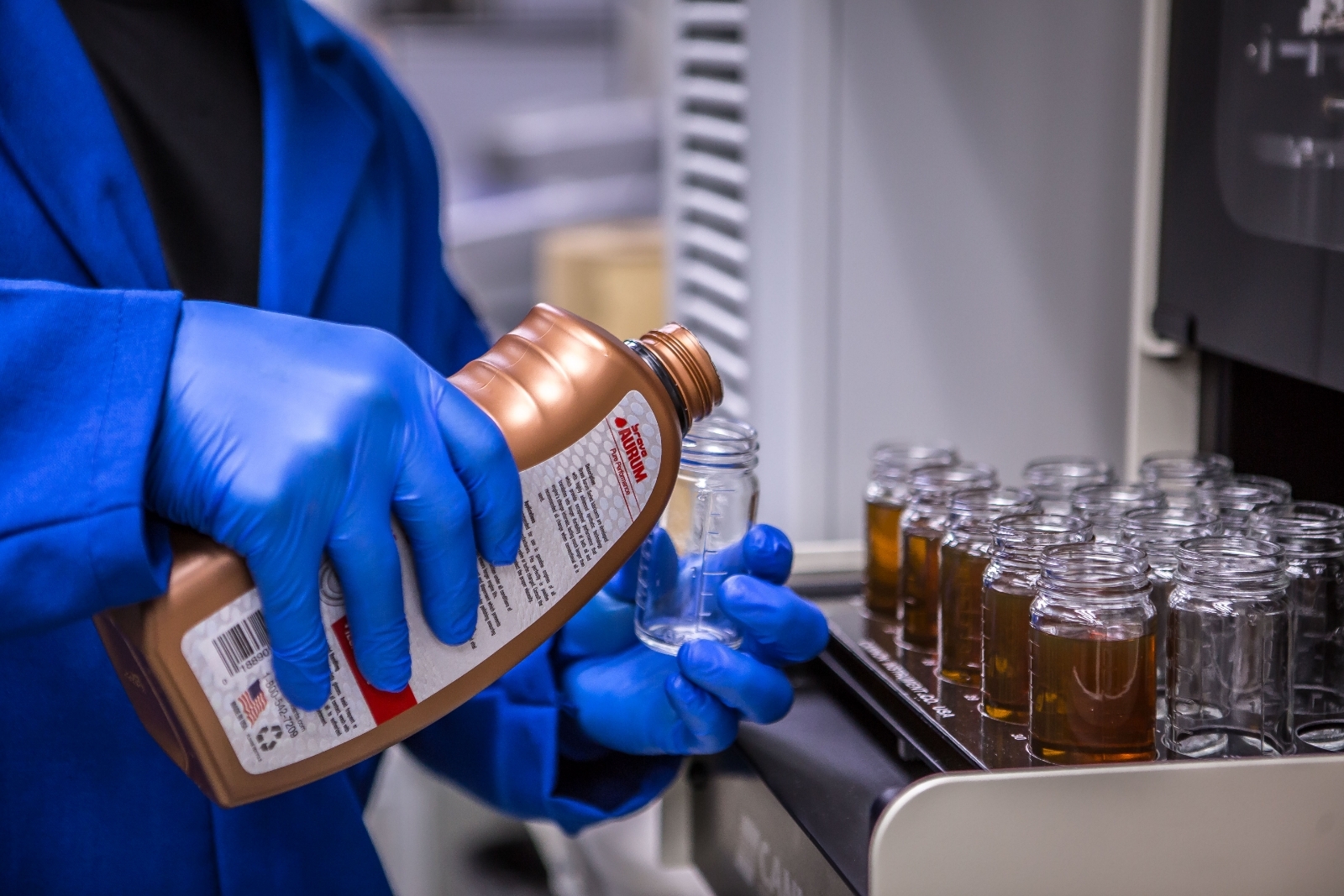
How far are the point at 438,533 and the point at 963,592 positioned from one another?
1.30ft

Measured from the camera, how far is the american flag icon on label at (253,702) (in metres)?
0.72

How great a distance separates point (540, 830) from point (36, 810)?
0.90 m

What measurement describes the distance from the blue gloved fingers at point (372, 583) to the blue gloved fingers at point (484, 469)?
51 mm

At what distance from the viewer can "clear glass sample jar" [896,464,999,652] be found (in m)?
1.00

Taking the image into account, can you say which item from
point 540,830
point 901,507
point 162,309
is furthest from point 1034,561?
point 540,830

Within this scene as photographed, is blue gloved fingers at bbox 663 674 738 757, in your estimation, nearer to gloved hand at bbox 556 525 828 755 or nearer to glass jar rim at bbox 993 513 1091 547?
gloved hand at bbox 556 525 828 755

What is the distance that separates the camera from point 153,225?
1.07 meters

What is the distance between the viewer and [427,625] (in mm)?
783

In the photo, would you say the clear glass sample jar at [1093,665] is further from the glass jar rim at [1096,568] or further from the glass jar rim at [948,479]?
the glass jar rim at [948,479]

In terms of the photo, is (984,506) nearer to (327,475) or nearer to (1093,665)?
(1093,665)

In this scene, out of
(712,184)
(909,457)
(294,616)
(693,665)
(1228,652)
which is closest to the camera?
(294,616)

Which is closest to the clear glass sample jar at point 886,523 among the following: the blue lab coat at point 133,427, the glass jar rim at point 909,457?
the glass jar rim at point 909,457

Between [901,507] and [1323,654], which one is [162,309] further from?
[1323,654]

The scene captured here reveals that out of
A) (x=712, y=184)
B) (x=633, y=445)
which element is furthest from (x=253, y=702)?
(x=712, y=184)
